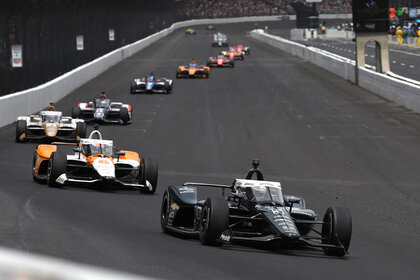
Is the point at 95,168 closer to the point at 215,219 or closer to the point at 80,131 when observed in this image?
the point at 215,219

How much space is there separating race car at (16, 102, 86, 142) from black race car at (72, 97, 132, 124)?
493 centimetres

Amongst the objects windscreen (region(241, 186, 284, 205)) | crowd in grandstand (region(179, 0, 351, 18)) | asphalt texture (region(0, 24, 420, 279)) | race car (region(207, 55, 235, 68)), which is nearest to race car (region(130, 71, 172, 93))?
asphalt texture (region(0, 24, 420, 279))

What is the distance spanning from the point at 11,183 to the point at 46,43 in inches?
1018

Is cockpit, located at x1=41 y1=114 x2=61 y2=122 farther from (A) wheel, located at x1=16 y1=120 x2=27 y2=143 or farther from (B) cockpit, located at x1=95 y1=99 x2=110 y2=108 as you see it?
(B) cockpit, located at x1=95 y1=99 x2=110 y2=108

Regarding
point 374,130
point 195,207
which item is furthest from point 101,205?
point 374,130

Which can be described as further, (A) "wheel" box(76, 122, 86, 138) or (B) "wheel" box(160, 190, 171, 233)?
(A) "wheel" box(76, 122, 86, 138)

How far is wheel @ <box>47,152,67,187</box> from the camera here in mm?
15133

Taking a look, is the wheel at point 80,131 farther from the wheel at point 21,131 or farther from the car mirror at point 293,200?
the car mirror at point 293,200

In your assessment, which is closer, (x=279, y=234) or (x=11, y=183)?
(x=279, y=234)

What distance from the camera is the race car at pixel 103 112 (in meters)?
29.8

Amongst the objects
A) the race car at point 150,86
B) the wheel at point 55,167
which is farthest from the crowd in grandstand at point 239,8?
the wheel at point 55,167

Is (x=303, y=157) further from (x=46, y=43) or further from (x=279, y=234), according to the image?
(x=46, y=43)

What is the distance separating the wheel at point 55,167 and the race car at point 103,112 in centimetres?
1447

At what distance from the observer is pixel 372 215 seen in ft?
47.5
